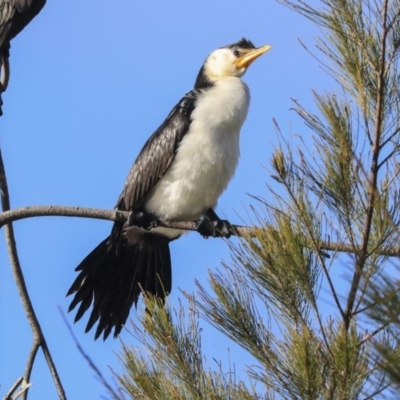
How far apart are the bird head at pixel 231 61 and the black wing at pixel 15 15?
1.14 metres

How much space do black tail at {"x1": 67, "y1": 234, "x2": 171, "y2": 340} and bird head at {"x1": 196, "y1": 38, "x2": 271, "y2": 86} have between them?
1029 mm

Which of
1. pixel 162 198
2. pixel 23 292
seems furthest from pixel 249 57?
pixel 23 292

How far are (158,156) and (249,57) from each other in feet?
3.02

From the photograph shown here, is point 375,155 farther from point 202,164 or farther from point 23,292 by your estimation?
point 202,164

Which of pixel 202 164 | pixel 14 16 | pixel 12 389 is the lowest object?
pixel 12 389

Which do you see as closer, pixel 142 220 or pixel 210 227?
pixel 210 227

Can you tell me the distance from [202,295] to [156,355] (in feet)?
0.92

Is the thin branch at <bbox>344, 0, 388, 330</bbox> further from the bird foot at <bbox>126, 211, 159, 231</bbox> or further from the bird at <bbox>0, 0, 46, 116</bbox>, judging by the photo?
the bird at <bbox>0, 0, 46, 116</bbox>

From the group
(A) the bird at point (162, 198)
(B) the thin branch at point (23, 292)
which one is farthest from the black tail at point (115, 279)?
(B) the thin branch at point (23, 292)

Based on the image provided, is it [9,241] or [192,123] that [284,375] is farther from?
[192,123]

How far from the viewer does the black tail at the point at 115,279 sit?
5293mm

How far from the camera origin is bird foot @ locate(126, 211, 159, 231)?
16.8 ft

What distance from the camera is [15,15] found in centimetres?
512

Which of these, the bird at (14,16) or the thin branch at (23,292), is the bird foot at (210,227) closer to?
the thin branch at (23,292)
